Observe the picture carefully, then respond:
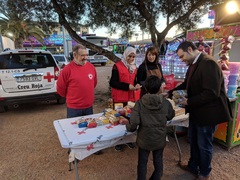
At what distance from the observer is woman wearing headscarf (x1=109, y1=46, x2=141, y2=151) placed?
271cm

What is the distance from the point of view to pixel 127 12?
18.6ft

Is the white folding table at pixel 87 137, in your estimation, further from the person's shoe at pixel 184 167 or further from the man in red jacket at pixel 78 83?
the person's shoe at pixel 184 167

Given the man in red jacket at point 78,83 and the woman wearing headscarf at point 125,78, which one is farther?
the woman wearing headscarf at point 125,78

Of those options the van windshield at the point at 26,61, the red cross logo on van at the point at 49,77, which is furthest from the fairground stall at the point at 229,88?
the van windshield at the point at 26,61

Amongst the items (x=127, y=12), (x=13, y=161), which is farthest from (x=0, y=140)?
(x=127, y=12)

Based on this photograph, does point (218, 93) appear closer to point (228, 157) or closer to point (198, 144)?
point (198, 144)

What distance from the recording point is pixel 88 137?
6.05 feet

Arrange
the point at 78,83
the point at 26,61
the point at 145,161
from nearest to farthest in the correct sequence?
the point at 145,161 < the point at 78,83 < the point at 26,61

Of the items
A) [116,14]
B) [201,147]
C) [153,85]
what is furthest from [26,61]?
[201,147]

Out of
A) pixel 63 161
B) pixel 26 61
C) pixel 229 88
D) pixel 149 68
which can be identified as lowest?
pixel 63 161

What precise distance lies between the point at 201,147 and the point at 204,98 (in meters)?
0.64

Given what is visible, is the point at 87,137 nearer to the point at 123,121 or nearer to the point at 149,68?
the point at 123,121

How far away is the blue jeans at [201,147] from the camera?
2.04 metres

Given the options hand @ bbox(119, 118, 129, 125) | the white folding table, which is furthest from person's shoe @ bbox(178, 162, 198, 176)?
hand @ bbox(119, 118, 129, 125)
